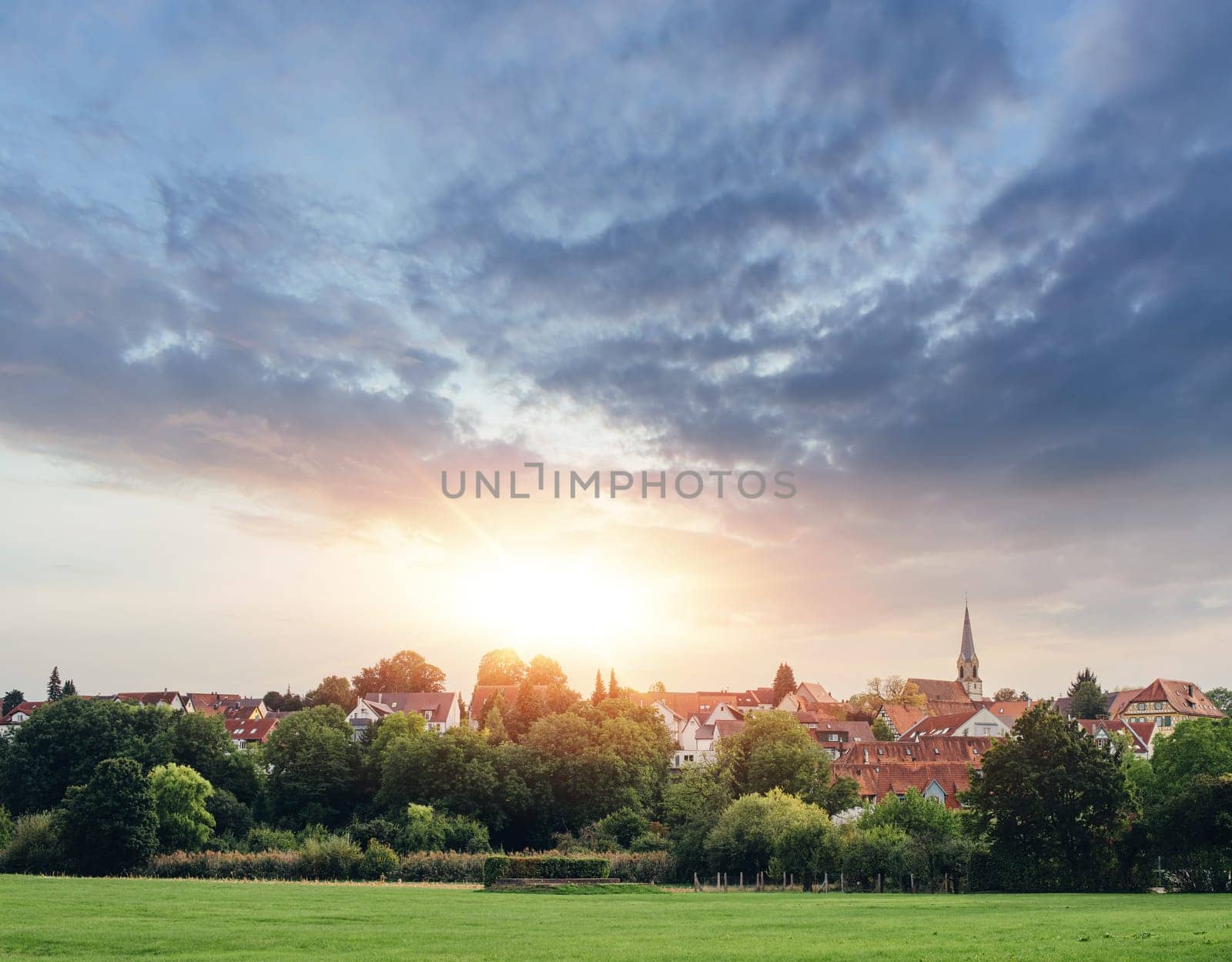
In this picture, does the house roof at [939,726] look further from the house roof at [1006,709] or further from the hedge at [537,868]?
the hedge at [537,868]

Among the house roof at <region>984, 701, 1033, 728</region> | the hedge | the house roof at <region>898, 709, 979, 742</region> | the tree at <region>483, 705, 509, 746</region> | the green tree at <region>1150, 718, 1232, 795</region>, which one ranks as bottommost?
the hedge

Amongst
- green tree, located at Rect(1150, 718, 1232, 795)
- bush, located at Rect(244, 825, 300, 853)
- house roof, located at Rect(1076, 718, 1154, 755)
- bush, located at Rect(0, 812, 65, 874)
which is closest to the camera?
green tree, located at Rect(1150, 718, 1232, 795)

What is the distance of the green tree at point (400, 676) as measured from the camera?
17925cm

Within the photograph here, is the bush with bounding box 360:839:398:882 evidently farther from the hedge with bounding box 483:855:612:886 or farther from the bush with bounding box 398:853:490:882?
the hedge with bounding box 483:855:612:886

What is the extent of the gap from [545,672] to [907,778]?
54.1m

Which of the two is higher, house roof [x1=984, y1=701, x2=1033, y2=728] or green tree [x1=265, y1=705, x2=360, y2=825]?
house roof [x1=984, y1=701, x2=1033, y2=728]

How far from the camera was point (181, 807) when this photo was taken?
3125 inches

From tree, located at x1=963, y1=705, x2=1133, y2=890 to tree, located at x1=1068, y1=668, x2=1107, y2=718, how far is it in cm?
12433

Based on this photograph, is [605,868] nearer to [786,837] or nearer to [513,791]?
[786,837]

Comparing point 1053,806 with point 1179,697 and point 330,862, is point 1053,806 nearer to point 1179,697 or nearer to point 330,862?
point 330,862

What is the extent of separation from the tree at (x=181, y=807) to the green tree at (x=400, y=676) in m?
96.5

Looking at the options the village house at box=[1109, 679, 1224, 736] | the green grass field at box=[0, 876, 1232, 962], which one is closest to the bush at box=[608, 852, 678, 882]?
the green grass field at box=[0, 876, 1232, 962]

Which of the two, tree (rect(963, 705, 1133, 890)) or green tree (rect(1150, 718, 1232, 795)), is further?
→ green tree (rect(1150, 718, 1232, 795))

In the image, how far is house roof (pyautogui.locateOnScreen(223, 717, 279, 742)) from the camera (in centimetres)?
14688
